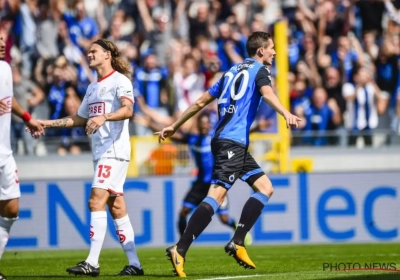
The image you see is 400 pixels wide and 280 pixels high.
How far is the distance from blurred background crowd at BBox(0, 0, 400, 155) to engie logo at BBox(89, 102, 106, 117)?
767cm

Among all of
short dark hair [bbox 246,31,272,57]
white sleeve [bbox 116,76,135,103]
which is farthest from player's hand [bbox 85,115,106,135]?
short dark hair [bbox 246,31,272,57]

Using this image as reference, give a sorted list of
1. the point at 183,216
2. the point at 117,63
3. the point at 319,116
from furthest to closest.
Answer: the point at 319,116 → the point at 183,216 → the point at 117,63

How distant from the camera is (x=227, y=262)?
473 inches

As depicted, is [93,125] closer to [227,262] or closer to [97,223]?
[97,223]

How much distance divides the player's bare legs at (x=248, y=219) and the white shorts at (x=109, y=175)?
1318 mm

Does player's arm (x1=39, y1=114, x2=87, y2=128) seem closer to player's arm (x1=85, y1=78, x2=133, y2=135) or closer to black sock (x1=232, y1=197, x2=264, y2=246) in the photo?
player's arm (x1=85, y1=78, x2=133, y2=135)

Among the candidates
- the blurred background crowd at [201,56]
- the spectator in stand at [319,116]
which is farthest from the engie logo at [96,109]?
the spectator in stand at [319,116]

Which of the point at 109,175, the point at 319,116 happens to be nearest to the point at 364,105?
the point at 319,116

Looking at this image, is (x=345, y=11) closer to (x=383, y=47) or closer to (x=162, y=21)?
(x=383, y=47)

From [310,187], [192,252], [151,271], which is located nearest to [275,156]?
[310,187]

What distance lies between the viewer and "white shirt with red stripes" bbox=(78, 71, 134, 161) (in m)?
9.77

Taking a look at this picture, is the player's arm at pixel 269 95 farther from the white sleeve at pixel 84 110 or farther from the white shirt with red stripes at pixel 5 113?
the white shirt with red stripes at pixel 5 113

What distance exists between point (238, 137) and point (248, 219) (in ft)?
2.75

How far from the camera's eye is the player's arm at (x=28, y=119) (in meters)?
9.28
